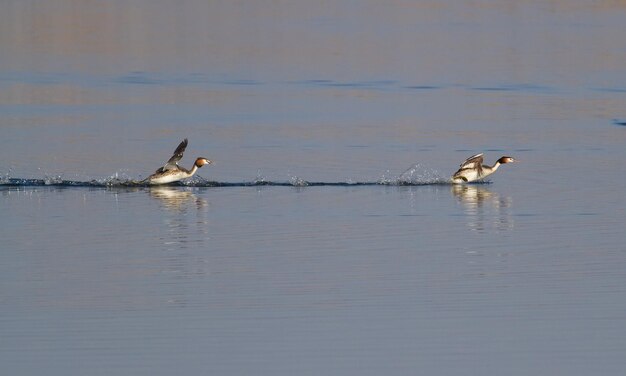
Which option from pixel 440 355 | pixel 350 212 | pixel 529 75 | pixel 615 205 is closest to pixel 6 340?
pixel 440 355

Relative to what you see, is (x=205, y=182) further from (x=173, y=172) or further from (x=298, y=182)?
(x=298, y=182)

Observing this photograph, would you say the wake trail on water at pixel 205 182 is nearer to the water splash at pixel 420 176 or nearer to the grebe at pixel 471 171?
the water splash at pixel 420 176

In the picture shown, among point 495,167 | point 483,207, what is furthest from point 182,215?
point 495,167

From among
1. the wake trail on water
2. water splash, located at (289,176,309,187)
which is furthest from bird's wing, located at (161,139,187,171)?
water splash, located at (289,176,309,187)

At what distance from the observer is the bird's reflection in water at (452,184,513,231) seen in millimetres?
19344

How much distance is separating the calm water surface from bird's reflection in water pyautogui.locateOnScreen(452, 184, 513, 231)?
0.07m

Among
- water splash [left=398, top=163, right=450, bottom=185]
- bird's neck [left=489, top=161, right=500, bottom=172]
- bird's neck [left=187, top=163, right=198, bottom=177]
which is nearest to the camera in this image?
water splash [left=398, top=163, right=450, bottom=185]

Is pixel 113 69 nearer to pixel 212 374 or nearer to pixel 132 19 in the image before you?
pixel 132 19

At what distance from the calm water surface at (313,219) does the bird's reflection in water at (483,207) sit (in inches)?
2.9

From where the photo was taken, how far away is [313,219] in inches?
770

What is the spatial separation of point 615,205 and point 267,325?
848 centimetres

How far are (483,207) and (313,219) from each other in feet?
8.62

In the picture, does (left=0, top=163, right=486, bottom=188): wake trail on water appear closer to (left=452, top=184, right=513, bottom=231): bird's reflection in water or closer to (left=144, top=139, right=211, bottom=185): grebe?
(left=144, top=139, right=211, bottom=185): grebe

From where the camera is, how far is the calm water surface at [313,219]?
42.1 feet
